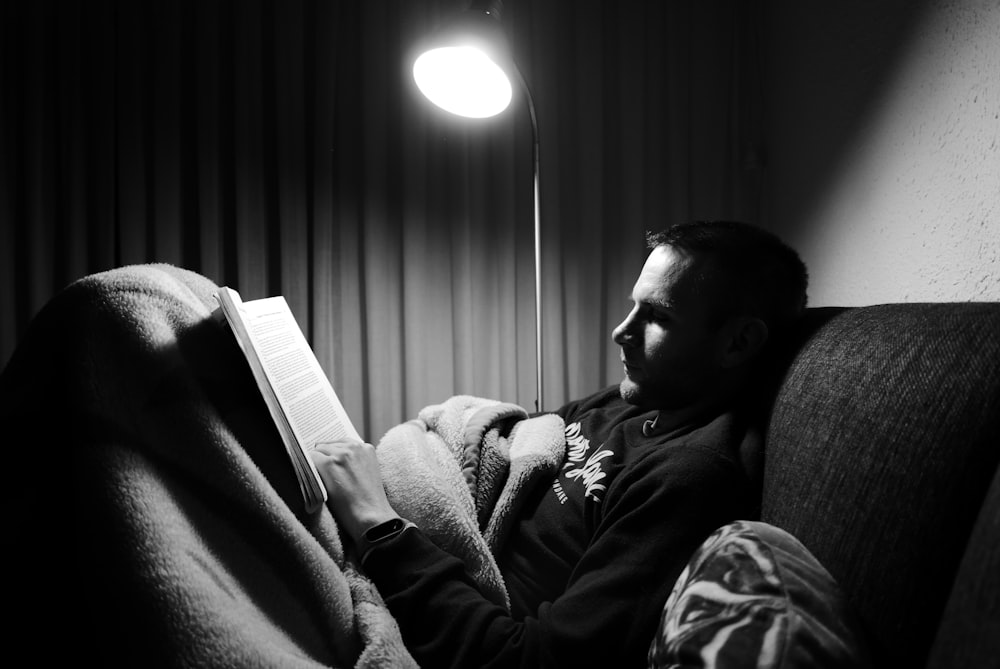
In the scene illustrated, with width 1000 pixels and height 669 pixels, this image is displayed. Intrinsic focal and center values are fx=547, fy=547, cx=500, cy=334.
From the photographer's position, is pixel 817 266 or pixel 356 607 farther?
pixel 817 266

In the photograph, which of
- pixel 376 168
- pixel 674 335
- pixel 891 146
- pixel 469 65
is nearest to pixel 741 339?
pixel 674 335

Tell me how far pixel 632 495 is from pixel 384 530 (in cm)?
33

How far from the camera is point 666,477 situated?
668mm

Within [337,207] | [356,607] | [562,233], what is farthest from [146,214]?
[356,607]

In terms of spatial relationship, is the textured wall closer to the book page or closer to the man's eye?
the man's eye

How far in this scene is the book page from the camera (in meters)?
0.71

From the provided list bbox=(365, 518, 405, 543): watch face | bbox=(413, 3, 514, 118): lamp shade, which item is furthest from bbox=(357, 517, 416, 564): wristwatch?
bbox=(413, 3, 514, 118): lamp shade

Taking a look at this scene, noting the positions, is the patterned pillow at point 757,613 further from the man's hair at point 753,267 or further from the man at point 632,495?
the man's hair at point 753,267

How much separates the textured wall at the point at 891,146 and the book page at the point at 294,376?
1.20 meters

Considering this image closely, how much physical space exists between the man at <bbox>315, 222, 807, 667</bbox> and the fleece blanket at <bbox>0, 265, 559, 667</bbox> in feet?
0.22

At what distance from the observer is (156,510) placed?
528 mm

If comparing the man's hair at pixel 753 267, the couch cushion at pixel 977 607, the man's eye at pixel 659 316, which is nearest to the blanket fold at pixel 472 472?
the man's eye at pixel 659 316

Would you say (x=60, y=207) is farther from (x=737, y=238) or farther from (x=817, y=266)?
(x=817, y=266)

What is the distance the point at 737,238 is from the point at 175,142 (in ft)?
5.69
